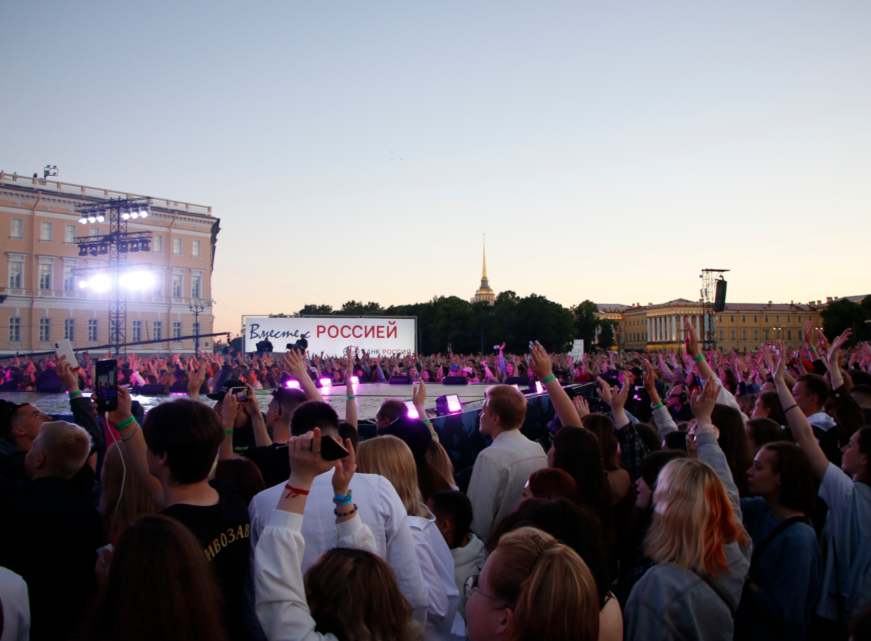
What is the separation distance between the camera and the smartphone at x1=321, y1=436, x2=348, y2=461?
1865 millimetres

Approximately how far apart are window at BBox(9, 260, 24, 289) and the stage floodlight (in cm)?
637

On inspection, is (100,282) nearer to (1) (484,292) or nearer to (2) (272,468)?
(2) (272,468)

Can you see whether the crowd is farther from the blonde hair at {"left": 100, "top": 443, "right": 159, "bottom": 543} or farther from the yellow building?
the yellow building

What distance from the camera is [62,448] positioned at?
9.75 ft

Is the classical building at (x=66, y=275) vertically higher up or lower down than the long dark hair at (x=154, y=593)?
higher up

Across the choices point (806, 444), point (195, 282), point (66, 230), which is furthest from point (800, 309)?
point (806, 444)

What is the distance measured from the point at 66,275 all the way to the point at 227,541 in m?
64.5

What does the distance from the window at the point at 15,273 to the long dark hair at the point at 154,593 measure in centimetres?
6435

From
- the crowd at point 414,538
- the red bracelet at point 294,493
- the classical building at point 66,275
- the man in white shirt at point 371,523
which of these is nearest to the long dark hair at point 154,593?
the crowd at point 414,538

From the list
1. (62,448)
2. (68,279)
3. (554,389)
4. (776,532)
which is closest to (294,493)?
(62,448)

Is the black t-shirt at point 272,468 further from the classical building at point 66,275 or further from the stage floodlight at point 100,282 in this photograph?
the classical building at point 66,275

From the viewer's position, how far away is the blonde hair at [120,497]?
2.82 metres

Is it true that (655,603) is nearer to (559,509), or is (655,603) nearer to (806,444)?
(559,509)

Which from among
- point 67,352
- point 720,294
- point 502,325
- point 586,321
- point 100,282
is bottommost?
point 67,352
